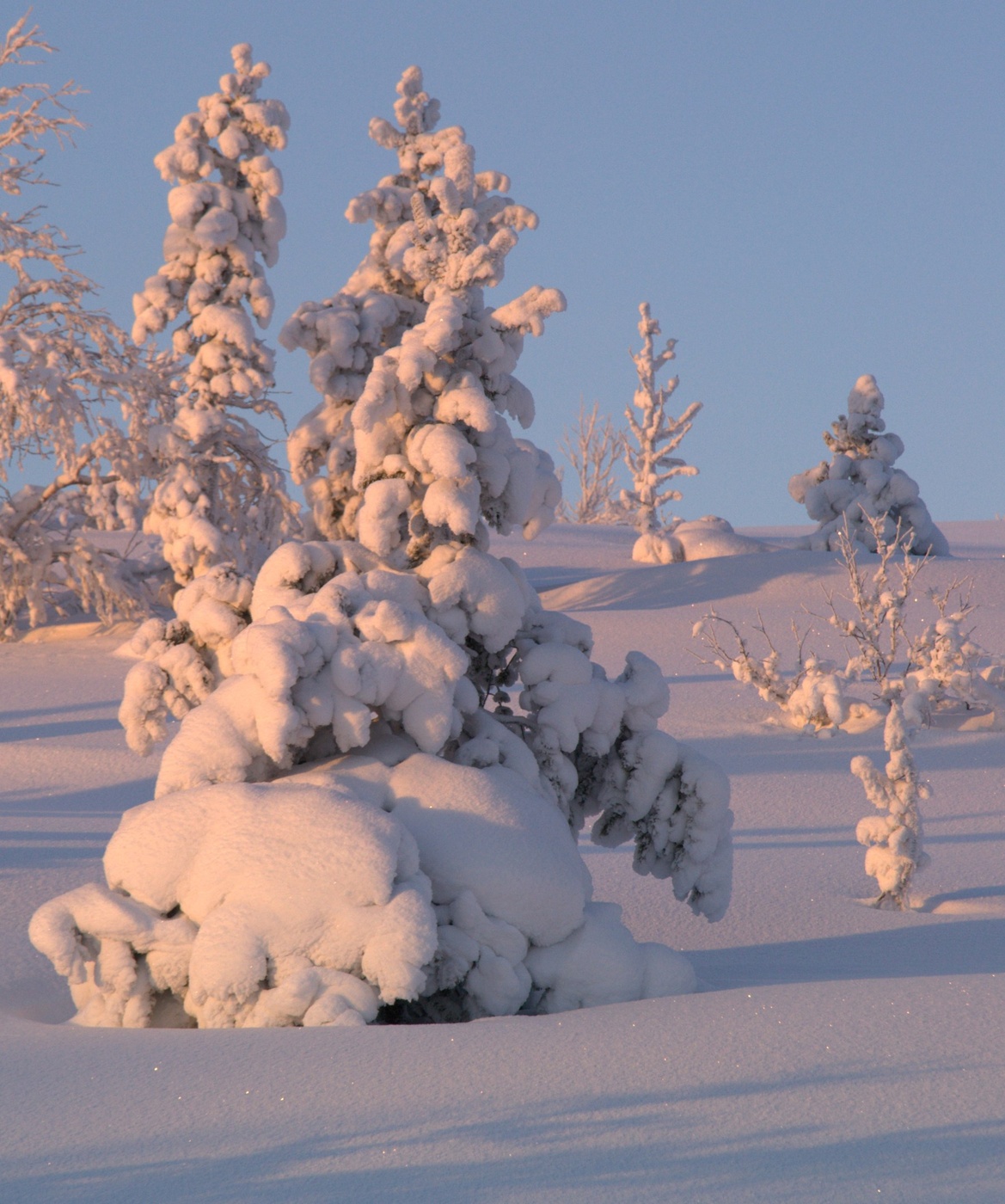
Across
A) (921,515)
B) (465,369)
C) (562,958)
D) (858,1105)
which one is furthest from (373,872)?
(921,515)

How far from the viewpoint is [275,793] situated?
4215 mm

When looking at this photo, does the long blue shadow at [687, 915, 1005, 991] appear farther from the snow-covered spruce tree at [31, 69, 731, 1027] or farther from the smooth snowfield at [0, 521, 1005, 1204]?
the snow-covered spruce tree at [31, 69, 731, 1027]

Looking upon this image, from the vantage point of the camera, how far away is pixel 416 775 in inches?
178


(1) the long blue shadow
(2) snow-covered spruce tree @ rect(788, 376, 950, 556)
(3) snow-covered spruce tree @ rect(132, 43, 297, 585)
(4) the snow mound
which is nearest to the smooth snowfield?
(1) the long blue shadow

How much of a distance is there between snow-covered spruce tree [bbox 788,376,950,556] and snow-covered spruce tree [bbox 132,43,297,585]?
8.11m

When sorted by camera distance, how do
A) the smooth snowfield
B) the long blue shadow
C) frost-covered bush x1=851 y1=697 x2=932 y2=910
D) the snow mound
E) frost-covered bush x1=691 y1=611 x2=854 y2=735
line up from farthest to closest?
frost-covered bush x1=691 y1=611 x2=854 y2=735
frost-covered bush x1=851 y1=697 x2=932 y2=910
the long blue shadow
the snow mound
the smooth snowfield

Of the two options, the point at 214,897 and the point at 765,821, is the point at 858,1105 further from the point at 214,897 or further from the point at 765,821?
the point at 765,821

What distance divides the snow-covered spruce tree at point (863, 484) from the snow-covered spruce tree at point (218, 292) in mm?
8107

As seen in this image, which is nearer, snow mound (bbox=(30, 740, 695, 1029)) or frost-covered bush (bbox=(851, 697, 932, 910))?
snow mound (bbox=(30, 740, 695, 1029))

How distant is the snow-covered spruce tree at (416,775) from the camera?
3924mm

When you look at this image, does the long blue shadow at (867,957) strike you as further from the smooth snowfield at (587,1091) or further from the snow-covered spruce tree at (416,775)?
the snow-covered spruce tree at (416,775)

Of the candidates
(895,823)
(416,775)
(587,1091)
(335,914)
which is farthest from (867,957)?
(587,1091)

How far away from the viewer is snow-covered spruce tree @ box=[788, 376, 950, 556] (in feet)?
57.7

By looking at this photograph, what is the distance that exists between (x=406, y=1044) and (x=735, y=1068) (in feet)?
2.73
